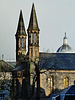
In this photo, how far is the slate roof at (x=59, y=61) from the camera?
1994 inches

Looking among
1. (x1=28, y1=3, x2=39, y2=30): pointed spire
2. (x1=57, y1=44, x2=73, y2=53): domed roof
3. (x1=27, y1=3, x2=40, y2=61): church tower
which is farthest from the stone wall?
(x1=57, y1=44, x2=73, y2=53): domed roof

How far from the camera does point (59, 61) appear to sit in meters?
52.3

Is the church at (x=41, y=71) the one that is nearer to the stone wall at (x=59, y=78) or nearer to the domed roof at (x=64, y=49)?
the stone wall at (x=59, y=78)

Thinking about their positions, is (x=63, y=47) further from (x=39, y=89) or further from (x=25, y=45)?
(x=39, y=89)

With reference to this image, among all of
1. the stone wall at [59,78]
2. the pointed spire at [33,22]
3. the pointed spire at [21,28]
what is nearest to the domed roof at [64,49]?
the pointed spire at [21,28]

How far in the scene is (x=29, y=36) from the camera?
49531 mm

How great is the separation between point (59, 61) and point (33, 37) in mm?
6391

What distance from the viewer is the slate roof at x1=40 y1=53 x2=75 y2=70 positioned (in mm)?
50656

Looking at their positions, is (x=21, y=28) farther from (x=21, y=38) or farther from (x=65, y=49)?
(x=65, y=49)

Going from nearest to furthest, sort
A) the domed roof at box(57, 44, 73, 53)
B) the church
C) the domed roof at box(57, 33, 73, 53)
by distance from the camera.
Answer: the church < the domed roof at box(57, 33, 73, 53) < the domed roof at box(57, 44, 73, 53)

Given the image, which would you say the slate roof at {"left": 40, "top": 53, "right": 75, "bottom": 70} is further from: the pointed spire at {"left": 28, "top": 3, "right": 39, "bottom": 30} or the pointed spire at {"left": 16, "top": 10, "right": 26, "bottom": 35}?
the pointed spire at {"left": 28, "top": 3, "right": 39, "bottom": 30}

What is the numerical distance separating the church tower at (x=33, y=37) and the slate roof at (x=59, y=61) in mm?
2075

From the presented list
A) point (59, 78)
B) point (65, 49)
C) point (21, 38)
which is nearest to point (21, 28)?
point (21, 38)

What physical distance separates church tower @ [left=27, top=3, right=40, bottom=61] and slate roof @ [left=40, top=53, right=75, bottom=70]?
2.07 meters
